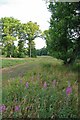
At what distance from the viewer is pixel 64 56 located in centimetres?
659

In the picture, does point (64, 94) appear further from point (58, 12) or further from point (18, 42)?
point (58, 12)

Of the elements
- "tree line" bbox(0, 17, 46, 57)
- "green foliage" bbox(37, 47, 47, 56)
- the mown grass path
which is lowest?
the mown grass path

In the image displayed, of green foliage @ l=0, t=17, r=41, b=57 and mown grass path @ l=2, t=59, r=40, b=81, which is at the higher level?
green foliage @ l=0, t=17, r=41, b=57

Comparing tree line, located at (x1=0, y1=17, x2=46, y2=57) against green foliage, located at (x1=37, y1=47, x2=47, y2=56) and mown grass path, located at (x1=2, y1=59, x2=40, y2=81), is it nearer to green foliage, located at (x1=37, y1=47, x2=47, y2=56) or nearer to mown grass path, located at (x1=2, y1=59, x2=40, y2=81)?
green foliage, located at (x1=37, y1=47, x2=47, y2=56)

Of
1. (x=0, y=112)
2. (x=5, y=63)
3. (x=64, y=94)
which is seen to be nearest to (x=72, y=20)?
(x=64, y=94)

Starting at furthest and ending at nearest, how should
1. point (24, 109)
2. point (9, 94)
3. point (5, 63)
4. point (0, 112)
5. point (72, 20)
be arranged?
1. point (5, 63)
2. point (72, 20)
3. point (9, 94)
4. point (24, 109)
5. point (0, 112)

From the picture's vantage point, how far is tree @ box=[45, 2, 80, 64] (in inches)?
255

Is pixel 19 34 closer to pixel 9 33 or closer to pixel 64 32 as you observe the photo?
A: pixel 9 33

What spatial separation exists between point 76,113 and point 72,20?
11.1ft

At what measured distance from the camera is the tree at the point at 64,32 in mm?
6469

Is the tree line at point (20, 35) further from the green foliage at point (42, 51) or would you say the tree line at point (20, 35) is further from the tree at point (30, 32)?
the green foliage at point (42, 51)

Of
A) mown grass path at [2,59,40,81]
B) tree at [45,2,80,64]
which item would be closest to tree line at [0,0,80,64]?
tree at [45,2,80,64]

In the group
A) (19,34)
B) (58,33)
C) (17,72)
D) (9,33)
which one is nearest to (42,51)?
(58,33)

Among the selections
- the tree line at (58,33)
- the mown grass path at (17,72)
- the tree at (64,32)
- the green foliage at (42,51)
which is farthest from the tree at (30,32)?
the mown grass path at (17,72)
